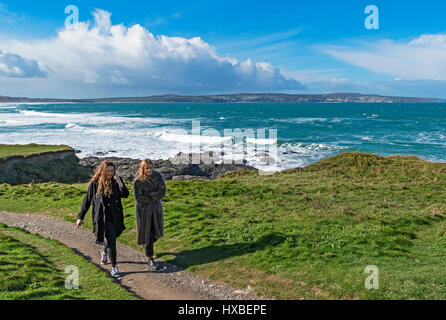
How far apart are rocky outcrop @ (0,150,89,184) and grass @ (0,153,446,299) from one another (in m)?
8.14

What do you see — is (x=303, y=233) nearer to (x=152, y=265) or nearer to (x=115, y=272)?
(x=152, y=265)

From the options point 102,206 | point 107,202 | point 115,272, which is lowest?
point 115,272

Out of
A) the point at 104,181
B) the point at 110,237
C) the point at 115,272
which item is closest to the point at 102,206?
the point at 104,181

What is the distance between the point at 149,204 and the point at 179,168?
97.6 feet

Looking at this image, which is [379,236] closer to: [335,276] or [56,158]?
[335,276]

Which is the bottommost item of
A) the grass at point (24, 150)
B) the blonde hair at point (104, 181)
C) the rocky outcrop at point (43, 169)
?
the rocky outcrop at point (43, 169)

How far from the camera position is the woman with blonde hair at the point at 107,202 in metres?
8.60

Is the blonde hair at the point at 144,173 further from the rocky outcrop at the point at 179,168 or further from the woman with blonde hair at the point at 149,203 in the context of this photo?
the rocky outcrop at the point at 179,168

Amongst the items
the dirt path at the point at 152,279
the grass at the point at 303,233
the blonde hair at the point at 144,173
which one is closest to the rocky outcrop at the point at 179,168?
the grass at the point at 303,233

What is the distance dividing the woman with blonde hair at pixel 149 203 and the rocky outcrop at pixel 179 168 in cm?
2634

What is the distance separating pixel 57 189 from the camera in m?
22.5

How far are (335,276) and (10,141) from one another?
62.0m

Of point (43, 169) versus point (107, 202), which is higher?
point (107, 202)

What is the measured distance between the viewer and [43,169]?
33.2 meters
